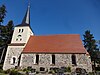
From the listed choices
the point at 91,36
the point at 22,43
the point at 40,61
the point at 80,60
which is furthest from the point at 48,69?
the point at 91,36

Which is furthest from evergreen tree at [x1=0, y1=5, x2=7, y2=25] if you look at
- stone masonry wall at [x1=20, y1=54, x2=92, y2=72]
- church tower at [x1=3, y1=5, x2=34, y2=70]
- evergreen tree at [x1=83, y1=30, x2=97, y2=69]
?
evergreen tree at [x1=83, y1=30, x2=97, y2=69]

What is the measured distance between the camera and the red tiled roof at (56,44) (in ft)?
74.8

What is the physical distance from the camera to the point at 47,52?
75.5ft

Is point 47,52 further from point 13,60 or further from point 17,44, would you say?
point 13,60

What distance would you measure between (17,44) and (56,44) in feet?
30.6

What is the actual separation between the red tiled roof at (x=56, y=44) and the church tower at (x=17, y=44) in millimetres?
1667

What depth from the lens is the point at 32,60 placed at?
2292 cm

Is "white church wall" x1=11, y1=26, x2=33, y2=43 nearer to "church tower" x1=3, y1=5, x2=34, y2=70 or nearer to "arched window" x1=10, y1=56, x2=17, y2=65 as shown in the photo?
"church tower" x1=3, y1=5, x2=34, y2=70

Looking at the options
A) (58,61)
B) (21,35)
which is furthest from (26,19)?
(58,61)

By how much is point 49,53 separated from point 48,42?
Answer: 3.73 metres

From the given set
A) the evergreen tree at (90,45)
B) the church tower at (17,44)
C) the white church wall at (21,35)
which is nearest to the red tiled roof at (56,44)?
the white church wall at (21,35)

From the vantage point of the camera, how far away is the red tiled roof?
2281 cm

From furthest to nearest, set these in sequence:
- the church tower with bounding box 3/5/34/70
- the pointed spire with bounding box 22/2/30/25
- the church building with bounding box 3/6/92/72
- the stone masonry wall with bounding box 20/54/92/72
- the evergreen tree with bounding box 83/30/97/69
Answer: the evergreen tree with bounding box 83/30/97/69, the pointed spire with bounding box 22/2/30/25, the church tower with bounding box 3/5/34/70, the church building with bounding box 3/6/92/72, the stone masonry wall with bounding box 20/54/92/72

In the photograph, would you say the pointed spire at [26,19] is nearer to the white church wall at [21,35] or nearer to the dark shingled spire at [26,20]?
the dark shingled spire at [26,20]
